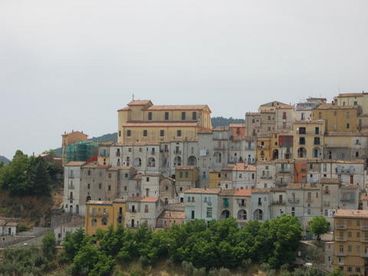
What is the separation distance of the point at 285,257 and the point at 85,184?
20265mm

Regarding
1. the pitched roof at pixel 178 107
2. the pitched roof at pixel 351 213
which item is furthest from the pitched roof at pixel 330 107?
the pitched roof at pixel 351 213

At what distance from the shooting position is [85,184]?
7250cm

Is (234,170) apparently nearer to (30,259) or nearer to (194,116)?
(194,116)

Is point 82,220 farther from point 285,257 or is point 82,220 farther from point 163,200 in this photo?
point 285,257

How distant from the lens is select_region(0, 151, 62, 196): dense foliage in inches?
2990

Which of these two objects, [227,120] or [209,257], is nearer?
[209,257]

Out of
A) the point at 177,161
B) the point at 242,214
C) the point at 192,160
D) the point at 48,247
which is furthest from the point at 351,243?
the point at 48,247

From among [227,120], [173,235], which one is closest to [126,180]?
[173,235]

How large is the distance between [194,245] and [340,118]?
19.3 meters

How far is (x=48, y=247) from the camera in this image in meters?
67.2

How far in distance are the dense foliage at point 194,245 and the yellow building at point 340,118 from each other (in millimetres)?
14208

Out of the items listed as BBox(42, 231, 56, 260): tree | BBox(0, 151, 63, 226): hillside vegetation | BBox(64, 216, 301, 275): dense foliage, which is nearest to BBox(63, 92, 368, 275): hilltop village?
BBox(64, 216, 301, 275): dense foliage

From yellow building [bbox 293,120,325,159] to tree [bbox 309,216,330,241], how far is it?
10436mm

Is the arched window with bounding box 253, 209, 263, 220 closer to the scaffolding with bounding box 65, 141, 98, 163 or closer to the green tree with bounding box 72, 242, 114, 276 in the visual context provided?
the green tree with bounding box 72, 242, 114, 276
